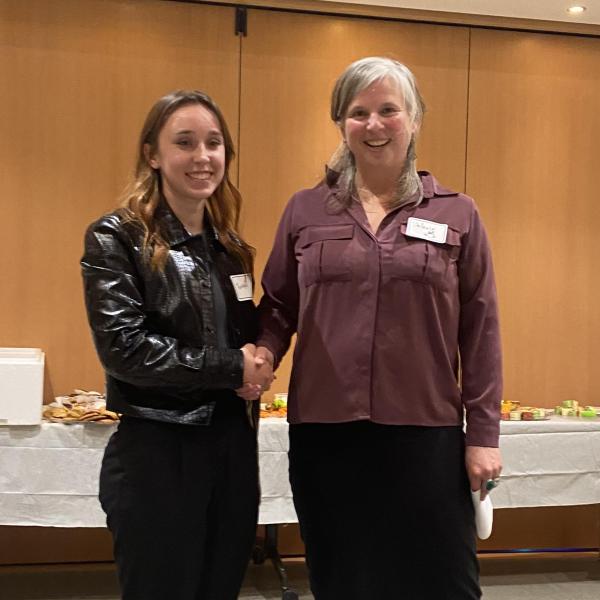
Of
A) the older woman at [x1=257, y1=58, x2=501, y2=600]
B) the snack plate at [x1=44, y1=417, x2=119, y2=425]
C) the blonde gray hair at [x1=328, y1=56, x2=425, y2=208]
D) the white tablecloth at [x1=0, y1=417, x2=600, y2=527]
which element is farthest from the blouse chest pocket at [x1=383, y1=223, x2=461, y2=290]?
the snack plate at [x1=44, y1=417, x2=119, y2=425]

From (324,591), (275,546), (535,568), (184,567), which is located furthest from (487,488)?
(535,568)

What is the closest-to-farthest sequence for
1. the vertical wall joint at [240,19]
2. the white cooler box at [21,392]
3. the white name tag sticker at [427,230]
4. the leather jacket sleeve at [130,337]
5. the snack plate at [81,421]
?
the leather jacket sleeve at [130,337] → the white name tag sticker at [427,230] → the white cooler box at [21,392] → the snack plate at [81,421] → the vertical wall joint at [240,19]

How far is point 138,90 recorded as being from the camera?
3.76m

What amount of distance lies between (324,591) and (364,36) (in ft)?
9.77

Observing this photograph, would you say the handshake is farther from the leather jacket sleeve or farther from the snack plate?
the snack plate

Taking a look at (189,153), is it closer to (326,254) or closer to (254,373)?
(326,254)

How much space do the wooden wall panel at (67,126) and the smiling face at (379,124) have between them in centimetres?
228

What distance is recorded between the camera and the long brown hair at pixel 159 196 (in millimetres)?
1685

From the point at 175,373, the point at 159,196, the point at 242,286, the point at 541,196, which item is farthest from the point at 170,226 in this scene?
the point at 541,196

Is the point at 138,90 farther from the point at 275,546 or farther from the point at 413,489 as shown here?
the point at 413,489

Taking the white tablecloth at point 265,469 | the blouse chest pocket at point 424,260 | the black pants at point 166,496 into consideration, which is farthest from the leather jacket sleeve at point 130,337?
the white tablecloth at point 265,469

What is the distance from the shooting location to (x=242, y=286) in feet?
5.95

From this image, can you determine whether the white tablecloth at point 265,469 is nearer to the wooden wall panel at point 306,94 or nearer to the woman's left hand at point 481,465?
the wooden wall panel at point 306,94

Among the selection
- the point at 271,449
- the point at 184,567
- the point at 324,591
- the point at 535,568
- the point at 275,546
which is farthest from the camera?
the point at 535,568
